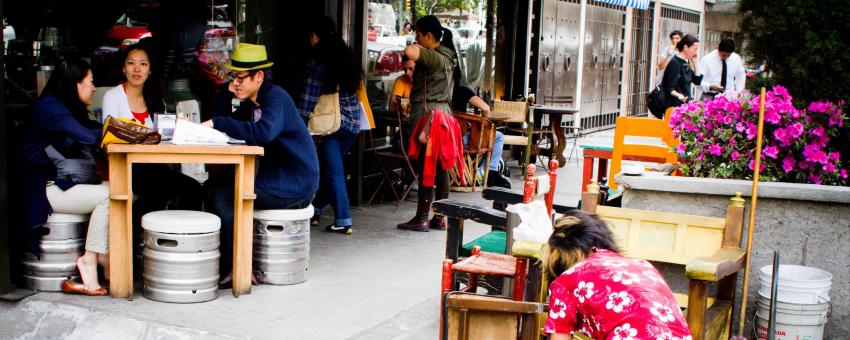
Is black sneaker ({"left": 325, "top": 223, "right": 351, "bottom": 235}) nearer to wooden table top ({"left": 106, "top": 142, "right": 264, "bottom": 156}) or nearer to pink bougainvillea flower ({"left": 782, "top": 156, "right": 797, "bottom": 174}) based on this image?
wooden table top ({"left": 106, "top": 142, "right": 264, "bottom": 156})

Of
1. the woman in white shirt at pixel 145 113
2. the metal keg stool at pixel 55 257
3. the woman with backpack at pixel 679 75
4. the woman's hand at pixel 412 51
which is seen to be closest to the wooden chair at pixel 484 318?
the metal keg stool at pixel 55 257

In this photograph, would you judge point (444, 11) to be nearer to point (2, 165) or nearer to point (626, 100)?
point (2, 165)

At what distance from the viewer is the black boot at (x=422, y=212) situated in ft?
→ 26.7

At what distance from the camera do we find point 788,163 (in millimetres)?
5281

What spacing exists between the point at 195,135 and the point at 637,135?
12.7 ft

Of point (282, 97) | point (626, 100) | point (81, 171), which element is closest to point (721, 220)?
point (282, 97)

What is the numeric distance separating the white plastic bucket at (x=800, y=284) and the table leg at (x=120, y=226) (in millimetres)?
3522

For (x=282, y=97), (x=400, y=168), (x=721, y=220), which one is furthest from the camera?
(x=400, y=168)

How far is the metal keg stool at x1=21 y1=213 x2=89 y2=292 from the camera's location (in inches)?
223

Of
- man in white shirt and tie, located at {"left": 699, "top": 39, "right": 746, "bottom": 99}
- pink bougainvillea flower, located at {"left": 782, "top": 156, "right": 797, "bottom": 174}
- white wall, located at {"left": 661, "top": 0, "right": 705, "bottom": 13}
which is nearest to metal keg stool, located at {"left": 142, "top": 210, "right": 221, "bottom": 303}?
pink bougainvillea flower, located at {"left": 782, "top": 156, "right": 797, "bottom": 174}

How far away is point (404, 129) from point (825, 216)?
15.6ft

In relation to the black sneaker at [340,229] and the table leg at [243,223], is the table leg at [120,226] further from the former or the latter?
the black sneaker at [340,229]

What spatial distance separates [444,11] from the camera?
36.1ft

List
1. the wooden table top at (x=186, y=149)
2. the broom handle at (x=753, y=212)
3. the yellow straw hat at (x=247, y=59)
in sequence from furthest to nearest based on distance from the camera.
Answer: the yellow straw hat at (x=247, y=59)
the wooden table top at (x=186, y=149)
the broom handle at (x=753, y=212)
